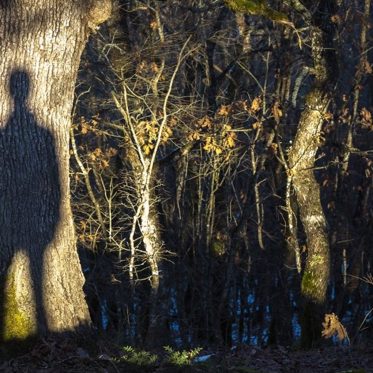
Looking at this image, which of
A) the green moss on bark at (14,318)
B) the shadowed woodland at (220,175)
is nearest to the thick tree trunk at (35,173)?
the green moss on bark at (14,318)

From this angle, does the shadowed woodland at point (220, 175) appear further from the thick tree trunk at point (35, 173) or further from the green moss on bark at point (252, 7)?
the thick tree trunk at point (35, 173)

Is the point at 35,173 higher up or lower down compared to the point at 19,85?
lower down

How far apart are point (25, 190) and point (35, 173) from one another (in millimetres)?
173

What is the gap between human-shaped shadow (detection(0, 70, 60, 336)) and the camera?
22.9ft

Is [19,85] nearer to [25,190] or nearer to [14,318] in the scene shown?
[25,190]

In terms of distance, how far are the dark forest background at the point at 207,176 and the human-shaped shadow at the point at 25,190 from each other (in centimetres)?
627

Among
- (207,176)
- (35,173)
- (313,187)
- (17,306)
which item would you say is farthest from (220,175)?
(17,306)

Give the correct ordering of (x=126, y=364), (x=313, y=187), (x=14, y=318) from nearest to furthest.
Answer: (x=126, y=364), (x=14, y=318), (x=313, y=187)

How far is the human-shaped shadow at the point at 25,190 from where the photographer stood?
6984 mm

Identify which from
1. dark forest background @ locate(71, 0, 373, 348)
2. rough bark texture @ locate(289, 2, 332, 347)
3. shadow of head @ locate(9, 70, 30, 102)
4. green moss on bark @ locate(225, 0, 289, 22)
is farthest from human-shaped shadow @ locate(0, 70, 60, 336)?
dark forest background @ locate(71, 0, 373, 348)

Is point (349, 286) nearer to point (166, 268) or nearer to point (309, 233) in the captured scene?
point (166, 268)

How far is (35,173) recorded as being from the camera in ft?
23.2

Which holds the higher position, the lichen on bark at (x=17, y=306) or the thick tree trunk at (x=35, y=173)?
the thick tree trunk at (x=35, y=173)

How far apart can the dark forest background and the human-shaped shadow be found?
20.6 feet
